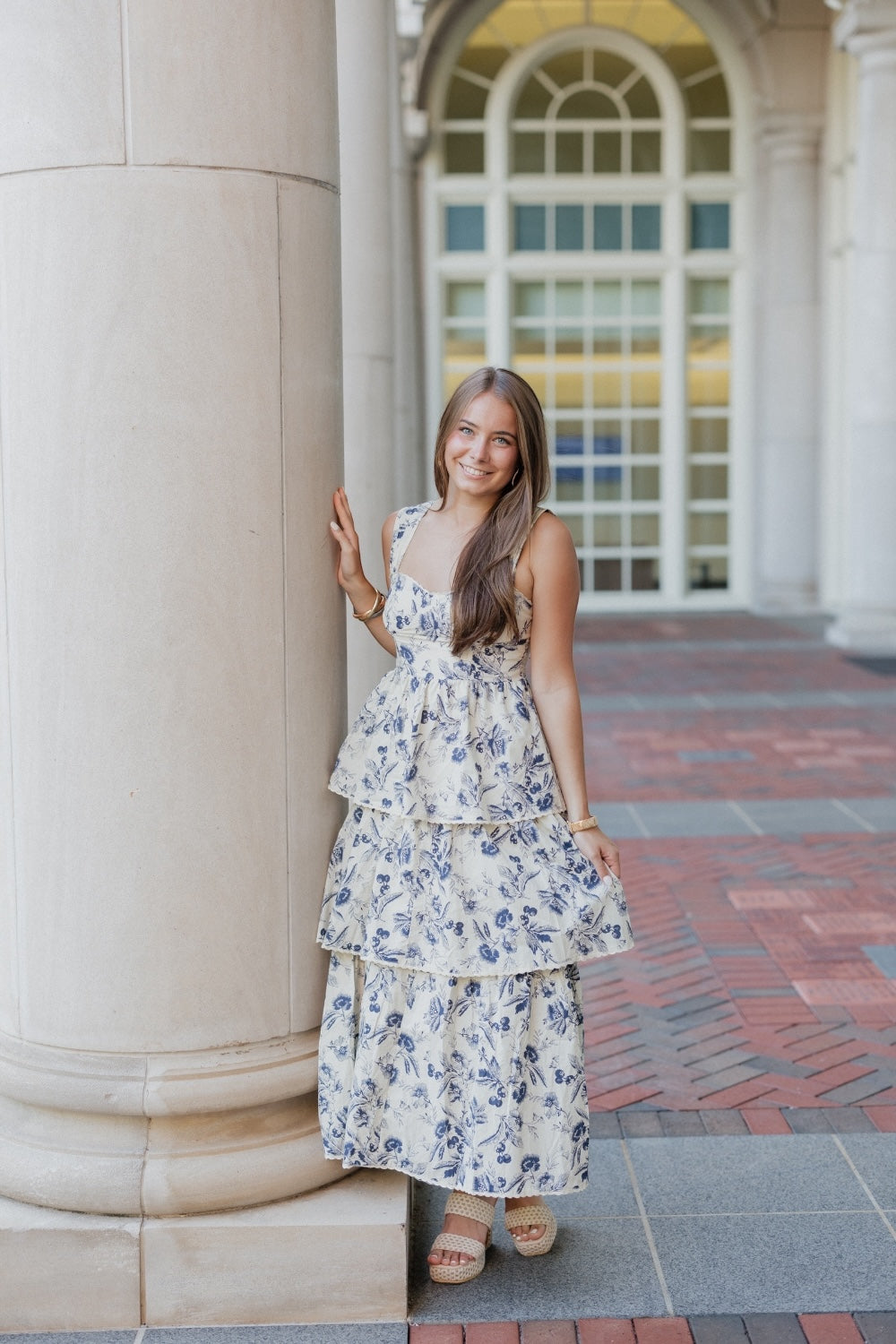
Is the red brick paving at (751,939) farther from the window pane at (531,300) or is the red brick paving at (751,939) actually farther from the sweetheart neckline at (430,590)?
the window pane at (531,300)

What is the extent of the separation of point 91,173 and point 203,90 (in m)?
0.23

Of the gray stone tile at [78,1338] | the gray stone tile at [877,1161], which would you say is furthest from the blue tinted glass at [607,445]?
the gray stone tile at [78,1338]

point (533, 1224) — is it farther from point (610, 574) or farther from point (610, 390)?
point (610, 390)

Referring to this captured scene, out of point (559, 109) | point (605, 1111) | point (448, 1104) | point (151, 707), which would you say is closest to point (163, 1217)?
point (448, 1104)

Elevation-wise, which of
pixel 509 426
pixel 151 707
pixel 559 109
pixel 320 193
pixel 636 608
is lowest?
pixel 636 608

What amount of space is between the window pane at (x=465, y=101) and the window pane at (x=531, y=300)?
1.77m

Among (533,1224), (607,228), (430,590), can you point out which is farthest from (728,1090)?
(607,228)

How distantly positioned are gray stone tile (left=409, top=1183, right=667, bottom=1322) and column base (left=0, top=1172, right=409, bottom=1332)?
4.7 inches

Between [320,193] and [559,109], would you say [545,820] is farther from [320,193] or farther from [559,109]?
[559,109]

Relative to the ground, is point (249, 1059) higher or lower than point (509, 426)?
lower

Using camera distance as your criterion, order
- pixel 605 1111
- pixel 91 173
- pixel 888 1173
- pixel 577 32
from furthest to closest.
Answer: pixel 577 32 < pixel 605 1111 < pixel 888 1173 < pixel 91 173

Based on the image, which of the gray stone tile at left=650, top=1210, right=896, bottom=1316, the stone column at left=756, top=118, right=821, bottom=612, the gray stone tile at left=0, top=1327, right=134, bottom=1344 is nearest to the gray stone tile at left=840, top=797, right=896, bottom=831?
the gray stone tile at left=650, top=1210, right=896, bottom=1316

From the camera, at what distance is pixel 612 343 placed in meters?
16.1

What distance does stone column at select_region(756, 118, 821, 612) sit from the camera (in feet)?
50.2
